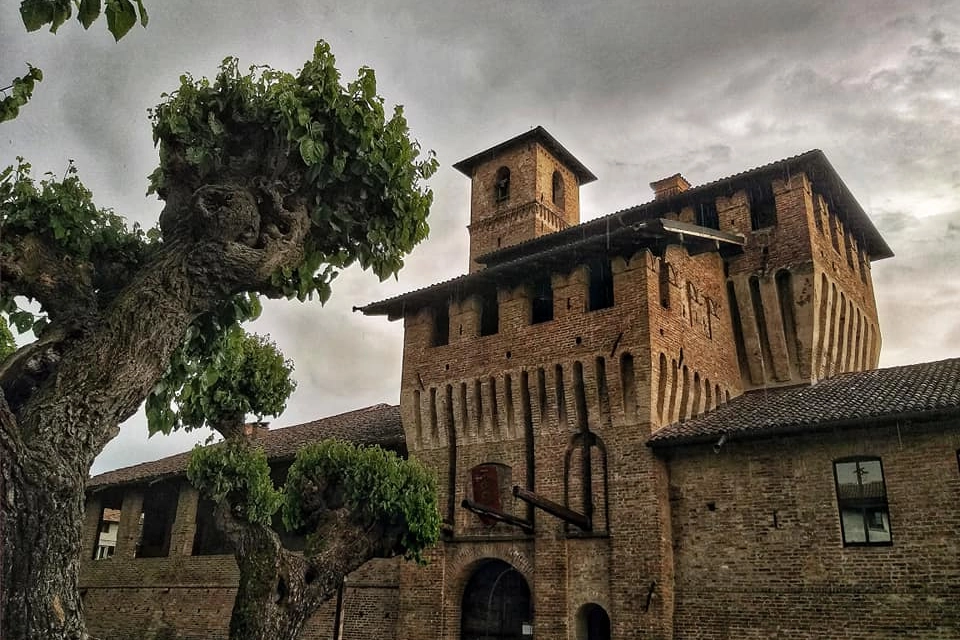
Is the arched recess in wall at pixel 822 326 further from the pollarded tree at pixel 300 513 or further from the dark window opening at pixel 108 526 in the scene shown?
the dark window opening at pixel 108 526

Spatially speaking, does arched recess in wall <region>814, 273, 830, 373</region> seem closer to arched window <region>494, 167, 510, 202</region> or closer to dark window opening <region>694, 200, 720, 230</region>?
dark window opening <region>694, 200, 720, 230</region>

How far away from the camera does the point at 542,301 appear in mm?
18891

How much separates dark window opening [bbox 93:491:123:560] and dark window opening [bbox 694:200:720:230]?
2200 centimetres

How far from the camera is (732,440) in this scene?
14.7 meters

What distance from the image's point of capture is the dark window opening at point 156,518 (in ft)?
86.8

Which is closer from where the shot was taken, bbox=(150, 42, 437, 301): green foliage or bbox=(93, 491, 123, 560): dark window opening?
bbox=(150, 42, 437, 301): green foliage

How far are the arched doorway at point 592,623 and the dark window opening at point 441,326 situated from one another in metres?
7.55

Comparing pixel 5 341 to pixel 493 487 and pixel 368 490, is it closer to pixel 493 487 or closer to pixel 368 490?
pixel 368 490

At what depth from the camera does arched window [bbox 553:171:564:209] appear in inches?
1129

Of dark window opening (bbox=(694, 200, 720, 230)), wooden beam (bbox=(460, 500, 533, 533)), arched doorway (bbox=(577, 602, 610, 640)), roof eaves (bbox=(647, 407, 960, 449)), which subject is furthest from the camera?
dark window opening (bbox=(694, 200, 720, 230))

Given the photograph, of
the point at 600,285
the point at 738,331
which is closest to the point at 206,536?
the point at 600,285

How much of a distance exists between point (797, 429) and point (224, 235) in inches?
414

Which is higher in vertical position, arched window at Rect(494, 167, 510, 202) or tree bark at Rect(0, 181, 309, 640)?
arched window at Rect(494, 167, 510, 202)

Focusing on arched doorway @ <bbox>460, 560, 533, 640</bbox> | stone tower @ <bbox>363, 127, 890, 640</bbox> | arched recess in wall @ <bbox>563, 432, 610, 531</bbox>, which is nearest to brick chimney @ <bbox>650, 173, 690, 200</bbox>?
stone tower @ <bbox>363, 127, 890, 640</bbox>
